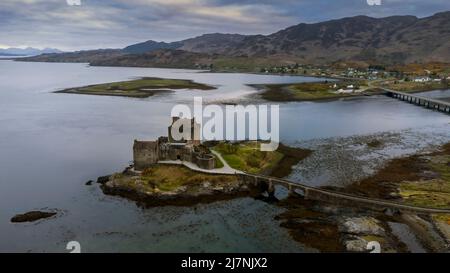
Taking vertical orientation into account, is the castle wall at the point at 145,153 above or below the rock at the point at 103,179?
above

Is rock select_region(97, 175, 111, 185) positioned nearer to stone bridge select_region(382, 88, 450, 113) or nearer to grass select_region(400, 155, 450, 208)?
grass select_region(400, 155, 450, 208)

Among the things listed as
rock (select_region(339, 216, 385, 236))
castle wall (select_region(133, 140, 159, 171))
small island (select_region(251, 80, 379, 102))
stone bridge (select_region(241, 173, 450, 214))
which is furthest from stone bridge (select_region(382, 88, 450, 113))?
castle wall (select_region(133, 140, 159, 171))

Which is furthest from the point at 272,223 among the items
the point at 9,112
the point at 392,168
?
the point at 9,112

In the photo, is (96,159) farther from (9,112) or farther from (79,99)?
(79,99)

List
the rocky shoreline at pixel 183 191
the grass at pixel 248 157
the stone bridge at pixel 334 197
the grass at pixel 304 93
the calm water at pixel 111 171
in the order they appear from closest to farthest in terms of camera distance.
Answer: the calm water at pixel 111 171 → the stone bridge at pixel 334 197 → the rocky shoreline at pixel 183 191 → the grass at pixel 248 157 → the grass at pixel 304 93

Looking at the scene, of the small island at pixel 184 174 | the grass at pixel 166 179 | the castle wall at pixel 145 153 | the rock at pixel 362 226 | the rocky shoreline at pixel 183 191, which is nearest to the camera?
the rock at pixel 362 226

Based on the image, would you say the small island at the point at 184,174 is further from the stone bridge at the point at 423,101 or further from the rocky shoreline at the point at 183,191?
the stone bridge at the point at 423,101

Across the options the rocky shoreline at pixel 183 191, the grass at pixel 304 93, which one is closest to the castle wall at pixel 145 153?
the rocky shoreline at pixel 183 191
